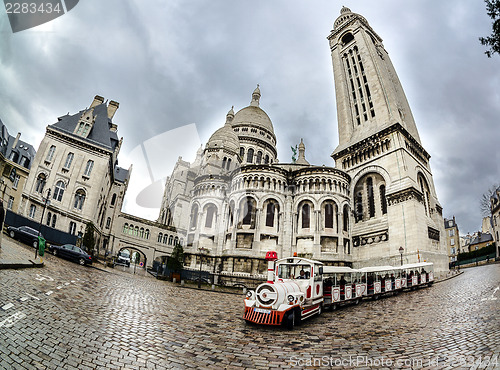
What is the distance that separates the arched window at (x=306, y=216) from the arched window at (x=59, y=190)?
28369 millimetres

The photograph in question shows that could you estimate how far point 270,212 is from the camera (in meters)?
33.8

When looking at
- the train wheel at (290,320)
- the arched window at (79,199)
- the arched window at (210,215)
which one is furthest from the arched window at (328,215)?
the arched window at (79,199)

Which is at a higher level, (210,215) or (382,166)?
(382,166)

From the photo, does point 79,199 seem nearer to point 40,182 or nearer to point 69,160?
point 40,182

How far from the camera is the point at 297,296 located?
9.66 metres

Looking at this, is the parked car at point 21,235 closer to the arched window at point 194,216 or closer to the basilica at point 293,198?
the basilica at point 293,198

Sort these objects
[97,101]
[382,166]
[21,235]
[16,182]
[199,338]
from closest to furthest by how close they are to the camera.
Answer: [199,338] → [21,235] → [16,182] → [382,166] → [97,101]

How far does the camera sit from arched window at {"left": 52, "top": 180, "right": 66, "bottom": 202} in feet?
93.4

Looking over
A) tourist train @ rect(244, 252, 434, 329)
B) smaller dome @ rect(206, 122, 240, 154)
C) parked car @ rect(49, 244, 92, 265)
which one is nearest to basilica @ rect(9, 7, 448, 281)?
smaller dome @ rect(206, 122, 240, 154)

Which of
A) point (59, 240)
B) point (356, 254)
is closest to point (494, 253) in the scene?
point (356, 254)

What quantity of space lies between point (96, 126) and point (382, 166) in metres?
37.3

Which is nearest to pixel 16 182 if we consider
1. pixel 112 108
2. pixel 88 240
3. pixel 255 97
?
pixel 88 240

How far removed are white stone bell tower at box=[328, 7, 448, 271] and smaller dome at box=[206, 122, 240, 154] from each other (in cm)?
1810

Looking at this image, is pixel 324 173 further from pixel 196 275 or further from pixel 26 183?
pixel 26 183
